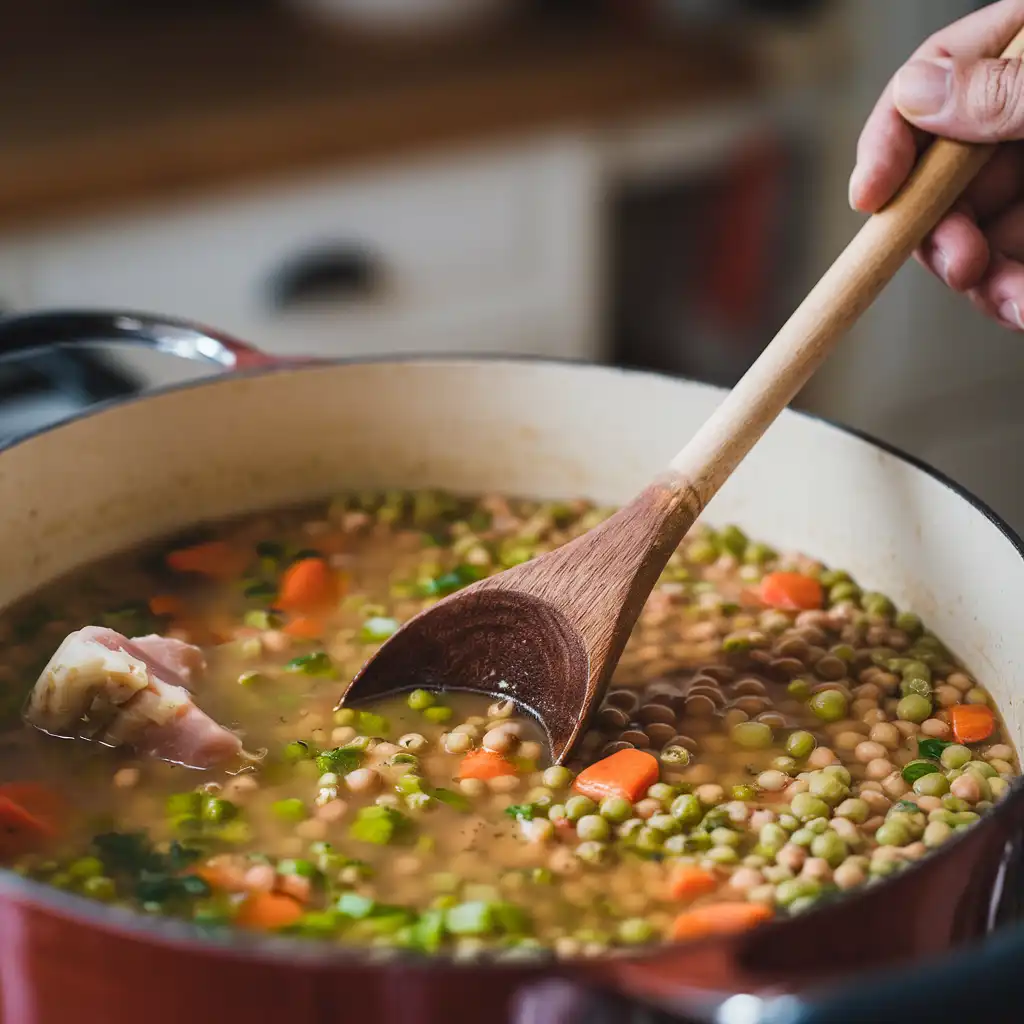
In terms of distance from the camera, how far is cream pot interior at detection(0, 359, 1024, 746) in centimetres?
161

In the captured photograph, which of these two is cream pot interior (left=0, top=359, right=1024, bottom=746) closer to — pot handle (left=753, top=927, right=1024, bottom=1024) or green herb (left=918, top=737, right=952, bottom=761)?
green herb (left=918, top=737, right=952, bottom=761)

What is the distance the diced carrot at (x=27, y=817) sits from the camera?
1284 mm

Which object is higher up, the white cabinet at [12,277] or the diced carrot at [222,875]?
the white cabinet at [12,277]

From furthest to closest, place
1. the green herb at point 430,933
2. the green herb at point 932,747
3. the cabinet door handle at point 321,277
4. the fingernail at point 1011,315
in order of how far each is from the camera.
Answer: the cabinet door handle at point 321,277
the fingernail at point 1011,315
the green herb at point 932,747
the green herb at point 430,933

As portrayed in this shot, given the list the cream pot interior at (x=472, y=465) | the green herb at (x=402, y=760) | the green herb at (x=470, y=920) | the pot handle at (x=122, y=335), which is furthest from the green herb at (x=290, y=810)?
the pot handle at (x=122, y=335)

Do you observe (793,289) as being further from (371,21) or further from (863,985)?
(863,985)

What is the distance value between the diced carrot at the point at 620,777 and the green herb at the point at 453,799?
0.35 ft

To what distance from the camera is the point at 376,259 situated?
11.3 feet

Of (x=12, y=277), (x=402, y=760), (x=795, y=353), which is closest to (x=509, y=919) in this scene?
(x=402, y=760)

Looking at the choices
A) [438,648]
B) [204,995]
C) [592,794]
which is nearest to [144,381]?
[438,648]

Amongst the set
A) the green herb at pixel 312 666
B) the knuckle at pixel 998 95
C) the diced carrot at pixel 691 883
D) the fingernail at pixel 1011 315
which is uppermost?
the knuckle at pixel 998 95

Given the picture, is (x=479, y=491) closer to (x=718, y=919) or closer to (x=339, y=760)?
(x=339, y=760)

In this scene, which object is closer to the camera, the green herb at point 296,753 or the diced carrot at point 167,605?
the green herb at point 296,753

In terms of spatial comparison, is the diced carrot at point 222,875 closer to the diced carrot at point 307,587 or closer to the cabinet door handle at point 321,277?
the diced carrot at point 307,587
